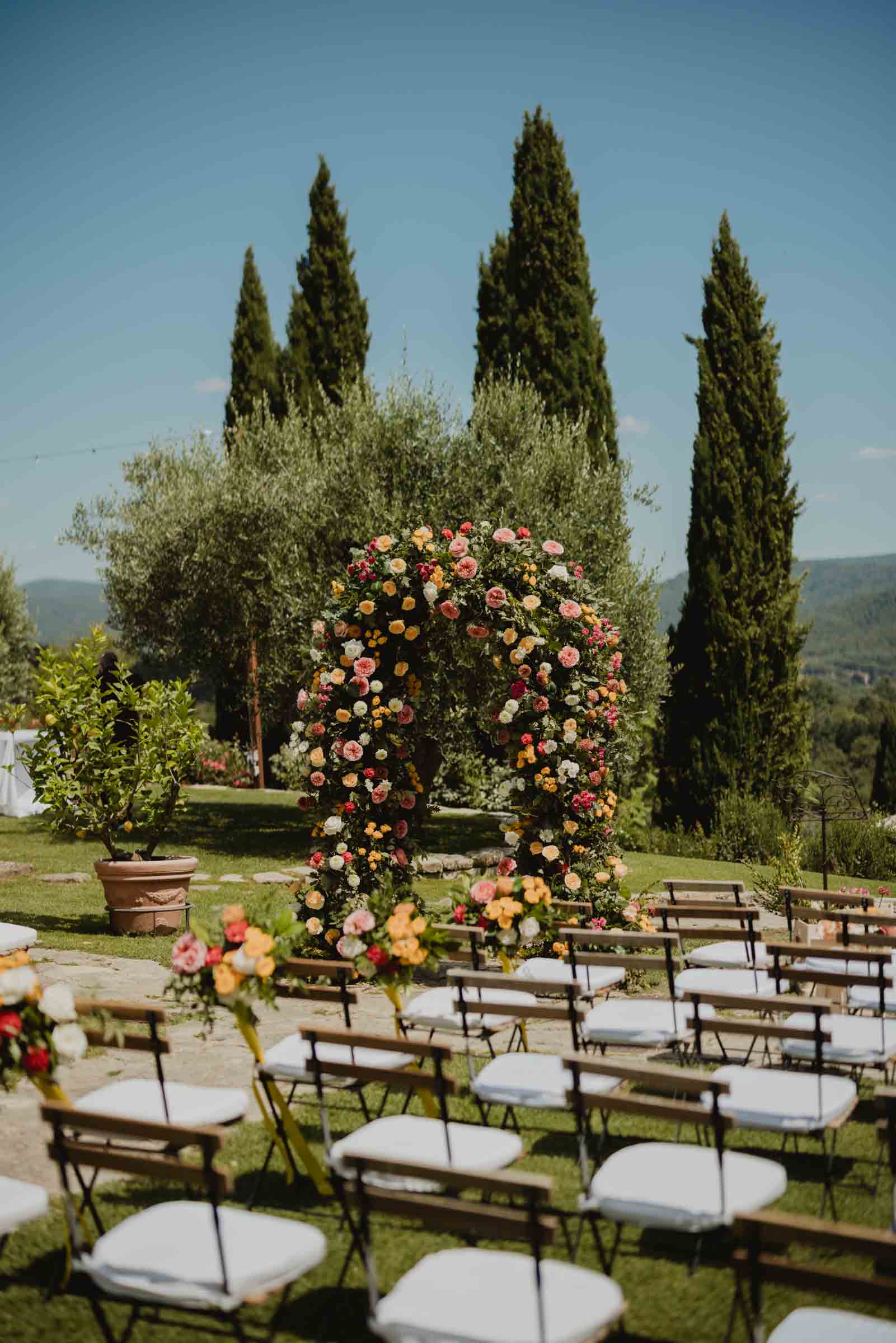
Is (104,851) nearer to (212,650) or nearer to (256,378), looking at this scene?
(212,650)

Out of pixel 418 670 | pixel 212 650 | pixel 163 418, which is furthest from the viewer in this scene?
pixel 163 418

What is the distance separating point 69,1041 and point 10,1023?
198mm

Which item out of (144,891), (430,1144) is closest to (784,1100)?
(430,1144)

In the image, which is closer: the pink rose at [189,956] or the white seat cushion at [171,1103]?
the pink rose at [189,956]

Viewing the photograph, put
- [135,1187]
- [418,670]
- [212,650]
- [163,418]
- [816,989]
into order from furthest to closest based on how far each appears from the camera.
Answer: [163,418] < [212,650] < [418,670] < [816,989] < [135,1187]

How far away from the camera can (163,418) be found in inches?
736

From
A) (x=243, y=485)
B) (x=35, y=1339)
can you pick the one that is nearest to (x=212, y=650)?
(x=243, y=485)

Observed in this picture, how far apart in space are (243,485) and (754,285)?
27.3ft

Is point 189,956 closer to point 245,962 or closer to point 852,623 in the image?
point 245,962

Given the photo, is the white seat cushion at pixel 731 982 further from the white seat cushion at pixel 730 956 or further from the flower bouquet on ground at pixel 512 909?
the flower bouquet on ground at pixel 512 909

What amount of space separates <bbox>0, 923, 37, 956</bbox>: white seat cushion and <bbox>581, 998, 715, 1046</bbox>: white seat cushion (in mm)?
3596

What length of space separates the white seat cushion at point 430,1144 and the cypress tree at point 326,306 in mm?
19925

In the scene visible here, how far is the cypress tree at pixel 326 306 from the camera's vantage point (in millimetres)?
22906

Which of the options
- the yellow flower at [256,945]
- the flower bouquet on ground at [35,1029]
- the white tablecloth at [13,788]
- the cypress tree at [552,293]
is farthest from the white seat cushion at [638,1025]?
the cypress tree at [552,293]
